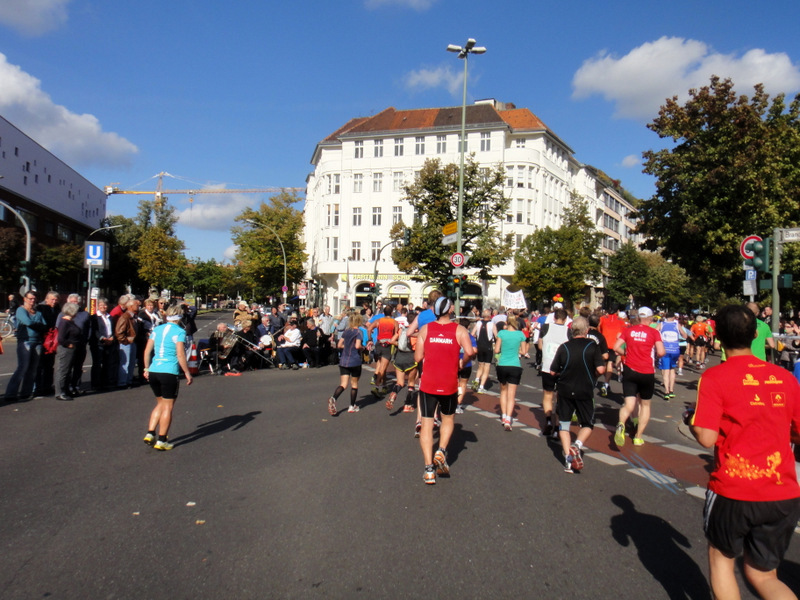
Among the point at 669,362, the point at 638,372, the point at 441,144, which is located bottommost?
the point at 669,362

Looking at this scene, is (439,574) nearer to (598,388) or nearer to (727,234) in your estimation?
(598,388)

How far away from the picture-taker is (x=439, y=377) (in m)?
6.45

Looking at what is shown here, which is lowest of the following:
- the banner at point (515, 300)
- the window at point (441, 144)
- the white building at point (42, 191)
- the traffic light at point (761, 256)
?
the banner at point (515, 300)

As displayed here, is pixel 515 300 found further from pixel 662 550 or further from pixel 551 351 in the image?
pixel 662 550

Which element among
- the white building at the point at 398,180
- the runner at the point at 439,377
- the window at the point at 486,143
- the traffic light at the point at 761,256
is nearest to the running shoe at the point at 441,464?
the runner at the point at 439,377

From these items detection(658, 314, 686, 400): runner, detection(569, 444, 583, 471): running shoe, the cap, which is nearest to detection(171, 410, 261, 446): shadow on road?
the cap

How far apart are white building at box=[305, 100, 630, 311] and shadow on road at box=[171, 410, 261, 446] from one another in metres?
44.0

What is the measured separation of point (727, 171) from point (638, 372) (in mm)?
20625

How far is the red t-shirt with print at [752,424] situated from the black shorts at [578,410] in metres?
3.89

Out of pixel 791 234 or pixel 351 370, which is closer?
pixel 351 370

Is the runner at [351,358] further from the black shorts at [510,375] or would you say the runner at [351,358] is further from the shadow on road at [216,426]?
the black shorts at [510,375]

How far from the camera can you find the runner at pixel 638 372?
8.43 meters

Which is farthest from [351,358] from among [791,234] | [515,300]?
[515,300]

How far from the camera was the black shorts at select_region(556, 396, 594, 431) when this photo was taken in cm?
700
